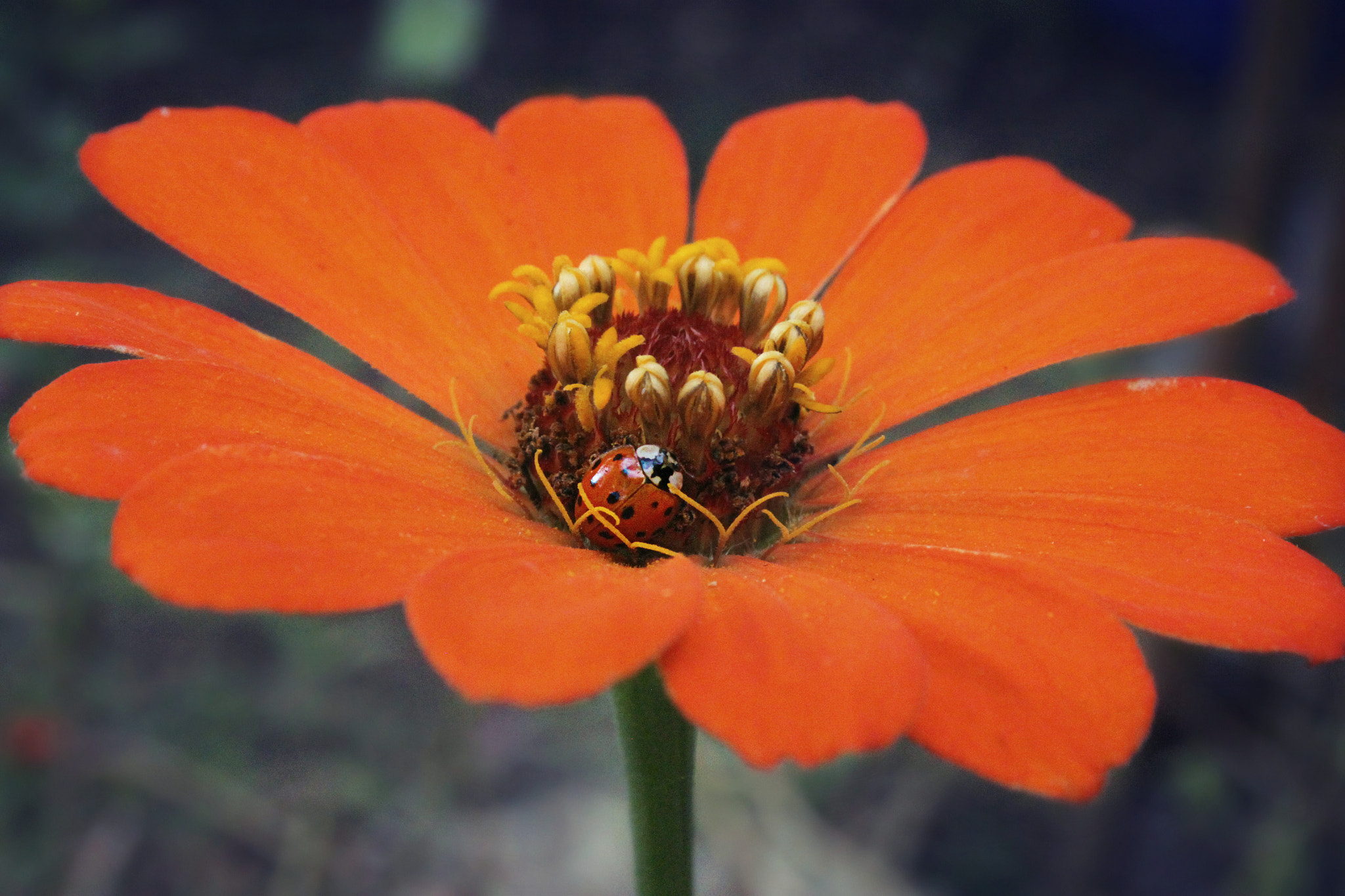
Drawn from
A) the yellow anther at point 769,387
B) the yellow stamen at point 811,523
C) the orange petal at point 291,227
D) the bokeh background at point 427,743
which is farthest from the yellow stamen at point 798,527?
the bokeh background at point 427,743

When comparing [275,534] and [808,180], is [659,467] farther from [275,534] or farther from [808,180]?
A: [808,180]

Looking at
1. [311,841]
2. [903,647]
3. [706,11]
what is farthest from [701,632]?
[706,11]

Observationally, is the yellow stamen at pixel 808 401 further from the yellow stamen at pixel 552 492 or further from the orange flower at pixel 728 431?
the yellow stamen at pixel 552 492

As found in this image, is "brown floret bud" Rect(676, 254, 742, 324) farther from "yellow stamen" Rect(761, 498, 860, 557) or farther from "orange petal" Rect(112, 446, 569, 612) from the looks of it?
"orange petal" Rect(112, 446, 569, 612)

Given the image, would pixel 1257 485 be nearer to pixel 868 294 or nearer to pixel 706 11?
pixel 868 294

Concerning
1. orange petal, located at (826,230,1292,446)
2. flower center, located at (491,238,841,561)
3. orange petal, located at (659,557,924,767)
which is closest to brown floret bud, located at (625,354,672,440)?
flower center, located at (491,238,841,561)

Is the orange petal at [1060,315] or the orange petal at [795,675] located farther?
the orange petal at [1060,315]
